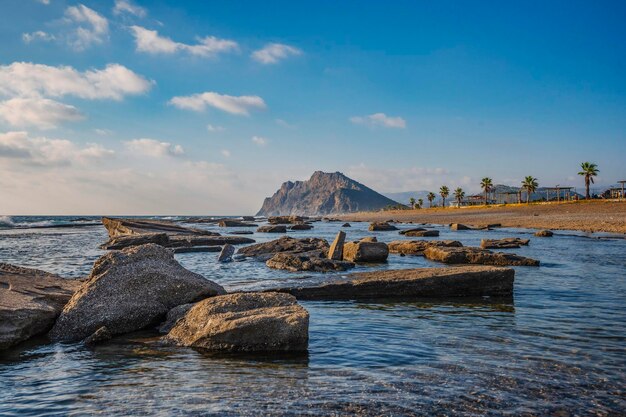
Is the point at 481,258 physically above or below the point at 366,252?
below

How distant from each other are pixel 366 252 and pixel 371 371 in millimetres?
17577

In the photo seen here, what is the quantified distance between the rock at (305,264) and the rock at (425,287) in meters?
5.99

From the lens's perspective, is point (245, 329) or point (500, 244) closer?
point (245, 329)

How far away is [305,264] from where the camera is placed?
868 inches

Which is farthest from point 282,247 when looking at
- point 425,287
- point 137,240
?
point 425,287

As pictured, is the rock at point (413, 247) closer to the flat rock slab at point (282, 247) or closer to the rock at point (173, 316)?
the flat rock slab at point (282, 247)

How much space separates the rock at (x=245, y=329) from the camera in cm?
905

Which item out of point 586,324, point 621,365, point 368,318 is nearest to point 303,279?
point 368,318

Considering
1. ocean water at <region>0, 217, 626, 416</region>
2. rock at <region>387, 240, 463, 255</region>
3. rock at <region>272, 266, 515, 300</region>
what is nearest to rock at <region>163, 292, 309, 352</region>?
ocean water at <region>0, 217, 626, 416</region>

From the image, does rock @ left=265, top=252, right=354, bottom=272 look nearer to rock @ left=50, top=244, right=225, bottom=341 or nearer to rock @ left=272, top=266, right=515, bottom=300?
rock @ left=272, top=266, right=515, bottom=300

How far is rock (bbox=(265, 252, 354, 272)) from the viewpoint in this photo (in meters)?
21.6

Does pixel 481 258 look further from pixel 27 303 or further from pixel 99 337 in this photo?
pixel 27 303

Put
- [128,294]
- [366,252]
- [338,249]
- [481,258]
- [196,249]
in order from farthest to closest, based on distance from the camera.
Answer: [196,249] → [338,249] → [366,252] → [481,258] → [128,294]

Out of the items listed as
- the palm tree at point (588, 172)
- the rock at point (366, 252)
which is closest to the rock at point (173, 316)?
the rock at point (366, 252)
